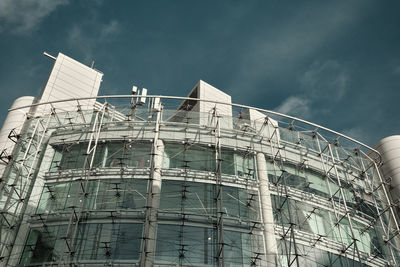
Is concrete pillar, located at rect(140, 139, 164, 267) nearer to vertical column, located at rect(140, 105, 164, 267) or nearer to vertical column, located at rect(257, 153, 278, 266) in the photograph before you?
vertical column, located at rect(140, 105, 164, 267)

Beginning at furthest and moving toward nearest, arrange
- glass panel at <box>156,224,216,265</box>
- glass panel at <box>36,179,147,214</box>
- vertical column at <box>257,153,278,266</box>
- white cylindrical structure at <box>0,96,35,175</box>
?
1. white cylindrical structure at <box>0,96,35,175</box>
2. glass panel at <box>36,179,147,214</box>
3. vertical column at <box>257,153,278,266</box>
4. glass panel at <box>156,224,216,265</box>

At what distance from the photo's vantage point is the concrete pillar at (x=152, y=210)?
18.6m

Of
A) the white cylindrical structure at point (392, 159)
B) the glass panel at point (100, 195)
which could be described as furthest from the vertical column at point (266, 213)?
the white cylindrical structure at point (392, 159)

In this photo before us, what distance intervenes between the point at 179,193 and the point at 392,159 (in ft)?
63.8

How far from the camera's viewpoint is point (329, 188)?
2517 centimetres

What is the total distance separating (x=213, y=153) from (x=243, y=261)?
7.21 metres

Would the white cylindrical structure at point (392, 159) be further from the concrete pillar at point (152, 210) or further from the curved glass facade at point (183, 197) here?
the concrete pillar at point (152, 210)

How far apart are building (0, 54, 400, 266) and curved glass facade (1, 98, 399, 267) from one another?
0.23 feet

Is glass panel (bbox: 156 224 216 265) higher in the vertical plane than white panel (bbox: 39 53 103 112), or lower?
lower

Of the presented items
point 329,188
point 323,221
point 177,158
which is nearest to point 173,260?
point 177,158

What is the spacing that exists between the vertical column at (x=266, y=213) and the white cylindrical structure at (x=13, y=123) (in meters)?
16.3

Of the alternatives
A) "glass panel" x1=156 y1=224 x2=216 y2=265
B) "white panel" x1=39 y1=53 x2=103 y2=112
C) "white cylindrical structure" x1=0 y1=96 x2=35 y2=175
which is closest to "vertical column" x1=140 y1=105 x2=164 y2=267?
"glass panel" x1=156 y1=224 x2=216 y2=265

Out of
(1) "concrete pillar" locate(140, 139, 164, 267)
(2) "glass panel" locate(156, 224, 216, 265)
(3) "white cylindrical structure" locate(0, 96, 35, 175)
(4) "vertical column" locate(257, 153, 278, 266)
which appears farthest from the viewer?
(3) "white cylindrical structure" locate(0, 96, 35, 175)

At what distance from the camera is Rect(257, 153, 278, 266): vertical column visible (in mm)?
20163
